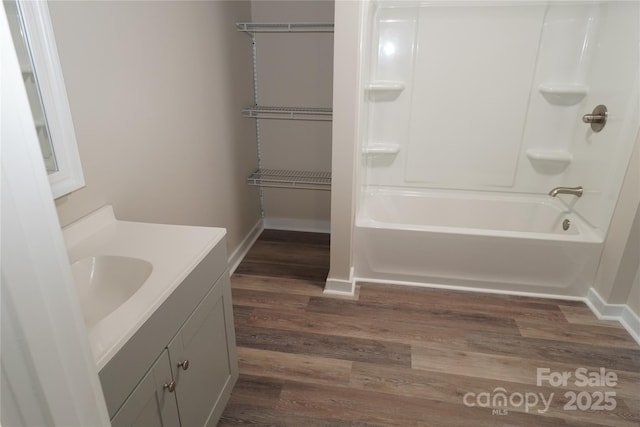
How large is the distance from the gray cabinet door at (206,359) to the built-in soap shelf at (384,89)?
1.88 metres

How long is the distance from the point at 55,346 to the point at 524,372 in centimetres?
200

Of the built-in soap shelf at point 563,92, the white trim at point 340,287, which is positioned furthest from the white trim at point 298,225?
the built-in soap shelf at point 563,92

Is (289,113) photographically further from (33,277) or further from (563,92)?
(33,277)

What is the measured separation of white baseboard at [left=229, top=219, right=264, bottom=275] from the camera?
9.16 feet

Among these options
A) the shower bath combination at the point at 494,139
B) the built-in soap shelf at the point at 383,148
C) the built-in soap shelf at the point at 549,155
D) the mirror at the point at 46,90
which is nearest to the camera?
the mirror at the point at 46,90

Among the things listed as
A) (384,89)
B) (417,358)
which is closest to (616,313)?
(417,358)

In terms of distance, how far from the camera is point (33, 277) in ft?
1.34

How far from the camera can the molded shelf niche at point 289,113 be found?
2.86 metres

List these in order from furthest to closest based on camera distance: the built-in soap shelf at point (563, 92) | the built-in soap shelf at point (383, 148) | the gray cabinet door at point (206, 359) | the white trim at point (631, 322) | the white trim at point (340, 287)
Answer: the built-in soap shelf at point (383, 148), the built-in soap shelf at point (563, 92), the white trim at point (340, 287), the white trim at point (631, 322), the gray cabinet door at point (206, 359)

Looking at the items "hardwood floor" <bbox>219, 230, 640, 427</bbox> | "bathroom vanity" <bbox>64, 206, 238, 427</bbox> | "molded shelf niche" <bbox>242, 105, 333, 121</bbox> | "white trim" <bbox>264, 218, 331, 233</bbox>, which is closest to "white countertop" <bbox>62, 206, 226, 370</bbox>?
"bathroom vanity" <bbox>64, 206, 238, 427</bbox>

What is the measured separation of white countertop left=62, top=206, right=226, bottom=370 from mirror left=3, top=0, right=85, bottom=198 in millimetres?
184

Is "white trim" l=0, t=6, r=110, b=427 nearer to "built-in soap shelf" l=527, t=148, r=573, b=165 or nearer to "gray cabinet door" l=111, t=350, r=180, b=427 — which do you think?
"gray cabinet door" l=111, t=350, r=180, b=427

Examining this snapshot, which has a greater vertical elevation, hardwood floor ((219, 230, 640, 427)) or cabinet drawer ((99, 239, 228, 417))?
cabinet drawer ((99, 239, 228, 417))

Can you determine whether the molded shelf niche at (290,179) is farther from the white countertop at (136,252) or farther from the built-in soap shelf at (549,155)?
the white countertop at (136,252)
